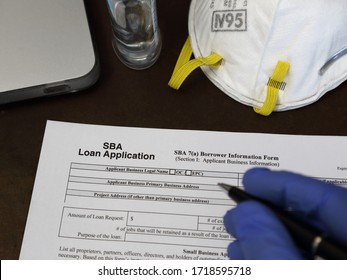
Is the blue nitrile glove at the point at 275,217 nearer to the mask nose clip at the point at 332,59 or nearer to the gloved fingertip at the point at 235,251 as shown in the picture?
the gloved fingertip at the point at 235,251

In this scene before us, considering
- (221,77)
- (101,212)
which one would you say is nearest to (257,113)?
(221,77)

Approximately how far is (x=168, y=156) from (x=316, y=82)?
0.54 feet

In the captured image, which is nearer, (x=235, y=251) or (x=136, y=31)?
(x=235, y=251)

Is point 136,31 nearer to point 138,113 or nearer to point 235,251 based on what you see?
point 138,113

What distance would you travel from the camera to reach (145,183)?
46cm

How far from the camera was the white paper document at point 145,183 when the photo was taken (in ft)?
1.45

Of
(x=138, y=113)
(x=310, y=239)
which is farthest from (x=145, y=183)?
(x=310, y=239)

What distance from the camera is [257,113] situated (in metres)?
0.48

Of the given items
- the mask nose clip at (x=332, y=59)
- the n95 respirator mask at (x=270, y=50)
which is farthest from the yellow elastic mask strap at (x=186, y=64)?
the mask nose clip at (x=332, y=59)

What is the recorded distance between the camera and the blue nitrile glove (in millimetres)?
340

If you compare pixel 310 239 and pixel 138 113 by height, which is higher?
pixel 138 113

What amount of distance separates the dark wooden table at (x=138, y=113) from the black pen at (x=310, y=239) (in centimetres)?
14

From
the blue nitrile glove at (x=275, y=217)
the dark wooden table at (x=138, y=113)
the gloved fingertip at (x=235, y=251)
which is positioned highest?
the dark wooden table at (x=138, y=113)

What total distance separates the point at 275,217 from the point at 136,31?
0.84 feet
